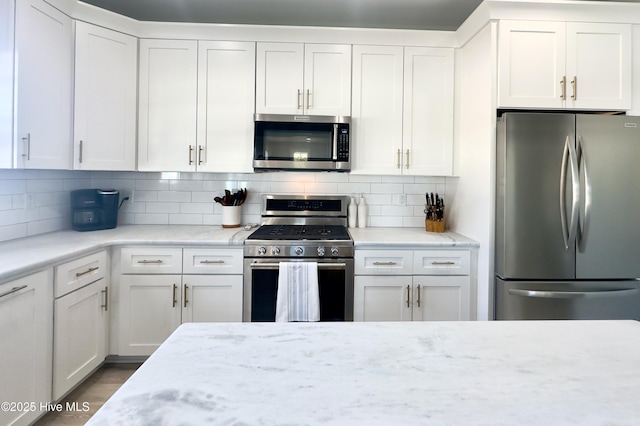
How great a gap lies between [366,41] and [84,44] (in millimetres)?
1987

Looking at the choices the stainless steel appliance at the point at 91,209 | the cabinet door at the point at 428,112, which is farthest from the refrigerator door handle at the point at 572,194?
the stainless steel appliance at the point at 91,209

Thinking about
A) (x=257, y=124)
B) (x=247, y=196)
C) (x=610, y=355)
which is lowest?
(x=610, y=355)

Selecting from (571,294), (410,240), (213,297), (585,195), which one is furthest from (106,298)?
(585,195)

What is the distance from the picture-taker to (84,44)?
228 cm

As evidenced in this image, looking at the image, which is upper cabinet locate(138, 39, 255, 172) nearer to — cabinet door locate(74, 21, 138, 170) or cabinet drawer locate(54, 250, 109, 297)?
cabinet door locate(74, 21, 138, 170)

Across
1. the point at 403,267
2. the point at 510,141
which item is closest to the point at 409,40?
the point at 510,141

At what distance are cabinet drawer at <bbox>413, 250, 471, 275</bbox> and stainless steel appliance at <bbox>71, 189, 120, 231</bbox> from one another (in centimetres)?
233

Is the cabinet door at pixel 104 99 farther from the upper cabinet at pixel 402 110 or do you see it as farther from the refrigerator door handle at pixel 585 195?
the refrigerator door handle at pixel 585 195

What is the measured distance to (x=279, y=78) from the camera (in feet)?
8.52

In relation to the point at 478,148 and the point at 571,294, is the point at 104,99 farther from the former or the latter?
the point at 571,294

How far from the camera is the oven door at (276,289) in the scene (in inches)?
89.1

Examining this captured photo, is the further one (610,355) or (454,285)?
(454,285)

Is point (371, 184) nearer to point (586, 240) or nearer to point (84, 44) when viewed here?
point (586, 240)

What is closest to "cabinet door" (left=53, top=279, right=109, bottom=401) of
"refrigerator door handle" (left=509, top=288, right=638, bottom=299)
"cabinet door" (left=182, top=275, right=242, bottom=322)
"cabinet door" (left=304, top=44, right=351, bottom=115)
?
"cabinet door" (left=182, top=275, right=242, bottom=322)
